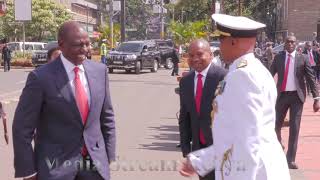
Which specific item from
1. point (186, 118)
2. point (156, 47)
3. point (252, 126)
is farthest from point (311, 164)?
point (156, 47)

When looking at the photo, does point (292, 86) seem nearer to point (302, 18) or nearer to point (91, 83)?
point (91, 83)

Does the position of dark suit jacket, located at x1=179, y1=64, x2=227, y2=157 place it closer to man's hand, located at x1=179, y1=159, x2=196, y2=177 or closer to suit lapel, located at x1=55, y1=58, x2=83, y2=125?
man's hand, located at x1=179, y1=159, x2=196, y2=177

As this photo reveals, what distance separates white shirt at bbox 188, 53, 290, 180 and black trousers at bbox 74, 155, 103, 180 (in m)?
1.10

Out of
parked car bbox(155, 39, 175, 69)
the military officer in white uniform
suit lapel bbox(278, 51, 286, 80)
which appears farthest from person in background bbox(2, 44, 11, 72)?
the military officer in white uniform

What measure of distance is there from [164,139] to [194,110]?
6675 millimetres

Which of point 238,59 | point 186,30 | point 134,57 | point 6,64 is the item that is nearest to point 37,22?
point 186,30

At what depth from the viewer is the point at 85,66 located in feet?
15.2

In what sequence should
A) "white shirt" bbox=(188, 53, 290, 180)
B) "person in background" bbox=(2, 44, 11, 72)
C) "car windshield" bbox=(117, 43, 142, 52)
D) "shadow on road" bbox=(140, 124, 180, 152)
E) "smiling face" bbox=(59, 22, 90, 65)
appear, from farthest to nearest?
"car windshield" bbox=(117, 43, 142, 52) < "person in background" bbox=(2, 44, 11, 72) < "shadow on road" bbox=(140, 124, 180, 152) < "smiling face" bbox=(59, 22, 90, 65) < "white shirt" bbox=(188, 53, 290, 180)

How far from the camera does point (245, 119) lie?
139 inches

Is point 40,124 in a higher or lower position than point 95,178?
higher

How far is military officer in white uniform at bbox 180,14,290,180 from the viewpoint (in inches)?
139

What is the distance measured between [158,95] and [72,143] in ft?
57.3

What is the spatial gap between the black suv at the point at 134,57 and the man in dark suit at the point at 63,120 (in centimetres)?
2962

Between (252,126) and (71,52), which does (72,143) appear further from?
(252,126)
